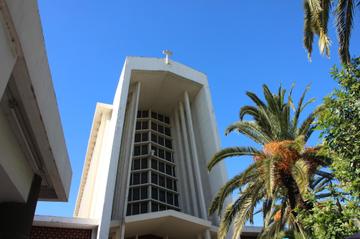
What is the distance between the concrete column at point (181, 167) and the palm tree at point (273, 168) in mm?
8270

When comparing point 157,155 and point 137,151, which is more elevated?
point 137,151

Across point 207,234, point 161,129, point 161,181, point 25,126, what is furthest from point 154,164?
point 25,126

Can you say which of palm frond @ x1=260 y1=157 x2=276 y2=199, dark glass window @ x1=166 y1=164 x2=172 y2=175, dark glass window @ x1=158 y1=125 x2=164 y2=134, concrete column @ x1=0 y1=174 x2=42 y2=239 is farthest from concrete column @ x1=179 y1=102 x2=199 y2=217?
concrete column @ x1=0 y1=174 x2=42 y2=239

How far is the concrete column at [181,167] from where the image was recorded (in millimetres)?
20516

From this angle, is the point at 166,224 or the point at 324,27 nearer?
the point at 324,27

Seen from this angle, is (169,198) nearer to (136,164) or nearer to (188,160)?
(188,160)

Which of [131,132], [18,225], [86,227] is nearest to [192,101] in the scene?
[131,132]

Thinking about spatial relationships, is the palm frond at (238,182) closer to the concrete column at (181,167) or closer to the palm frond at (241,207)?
the palm frond at (241,207)

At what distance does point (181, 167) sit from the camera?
74.2 feet

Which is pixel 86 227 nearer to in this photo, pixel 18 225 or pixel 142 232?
pixel 142 232

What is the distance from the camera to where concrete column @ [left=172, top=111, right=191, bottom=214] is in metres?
20.5

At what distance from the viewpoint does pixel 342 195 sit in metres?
7.61

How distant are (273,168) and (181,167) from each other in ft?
43.4

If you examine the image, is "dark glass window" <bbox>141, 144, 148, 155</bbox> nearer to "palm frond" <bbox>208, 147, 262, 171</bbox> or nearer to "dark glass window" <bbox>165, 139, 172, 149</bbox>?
"dark glass window" <bbox>165, 139, 172, 149</bbox>
